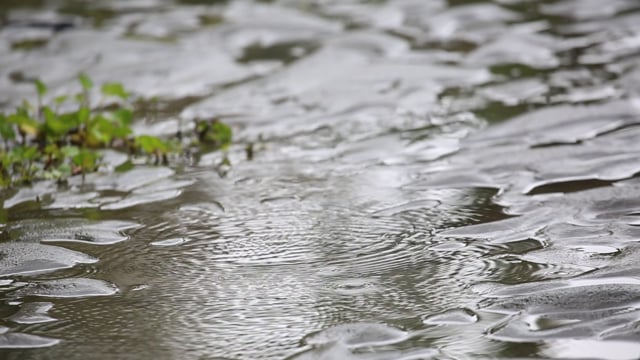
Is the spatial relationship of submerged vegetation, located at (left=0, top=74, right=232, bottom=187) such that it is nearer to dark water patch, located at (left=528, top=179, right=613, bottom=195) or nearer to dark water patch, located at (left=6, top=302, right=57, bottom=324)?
dark water patch, located at (left=6, top=302, right=57, bottom=324)

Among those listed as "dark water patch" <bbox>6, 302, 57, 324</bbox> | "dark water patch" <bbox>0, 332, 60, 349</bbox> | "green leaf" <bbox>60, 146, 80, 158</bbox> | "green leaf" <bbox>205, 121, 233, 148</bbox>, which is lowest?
"dark water patch" <bbox>0, 332, 60, 349</bbox>

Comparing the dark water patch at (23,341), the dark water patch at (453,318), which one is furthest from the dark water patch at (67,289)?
the dark water patch at (453,318)

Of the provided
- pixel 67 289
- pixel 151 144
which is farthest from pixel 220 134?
pixel 67 289

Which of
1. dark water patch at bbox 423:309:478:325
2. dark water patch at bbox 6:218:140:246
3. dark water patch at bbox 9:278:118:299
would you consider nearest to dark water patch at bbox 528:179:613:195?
dark water patch at bbox 423:309:478:325

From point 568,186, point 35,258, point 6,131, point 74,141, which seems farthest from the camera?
point 74,141

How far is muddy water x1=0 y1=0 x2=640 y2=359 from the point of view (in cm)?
190

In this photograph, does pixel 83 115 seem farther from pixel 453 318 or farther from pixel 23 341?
pixel 453 318

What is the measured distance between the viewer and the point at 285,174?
3018mm

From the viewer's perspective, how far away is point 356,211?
262 cm

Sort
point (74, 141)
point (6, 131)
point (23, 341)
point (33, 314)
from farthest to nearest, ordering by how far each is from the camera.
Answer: point (74, 141)
point (6, 131)
point (33, 314)
point (23, 341)

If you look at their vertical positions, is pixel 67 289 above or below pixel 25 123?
below

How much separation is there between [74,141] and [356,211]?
4.18ft

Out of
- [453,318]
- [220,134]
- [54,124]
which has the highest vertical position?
[54,124]

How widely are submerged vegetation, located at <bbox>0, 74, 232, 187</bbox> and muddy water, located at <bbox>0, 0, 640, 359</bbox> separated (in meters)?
0.10
